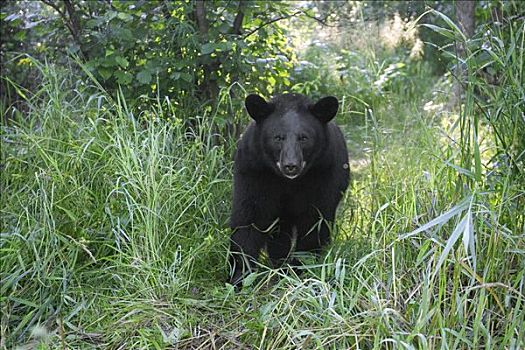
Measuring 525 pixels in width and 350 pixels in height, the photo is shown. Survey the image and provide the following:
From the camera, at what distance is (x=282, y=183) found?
4777 millimetres

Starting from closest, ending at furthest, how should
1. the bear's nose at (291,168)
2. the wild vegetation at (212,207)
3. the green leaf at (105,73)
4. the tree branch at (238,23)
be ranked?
1. the wild vegetation at (212,207)
2. the bear's nose at (291,168)
3. the green leaf at (105,73)
4. the tree branch at (238,23)

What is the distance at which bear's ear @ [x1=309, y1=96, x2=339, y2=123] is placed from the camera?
4.75 m

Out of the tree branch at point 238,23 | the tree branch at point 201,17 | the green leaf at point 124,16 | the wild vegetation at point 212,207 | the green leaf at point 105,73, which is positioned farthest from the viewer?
the tree branch at point 238,23

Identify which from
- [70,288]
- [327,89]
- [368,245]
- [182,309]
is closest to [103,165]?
[70,288]

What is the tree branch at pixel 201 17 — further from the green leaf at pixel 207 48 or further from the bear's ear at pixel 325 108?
the bear's ear at pixel 325 108

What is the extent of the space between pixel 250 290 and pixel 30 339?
115 centimetres

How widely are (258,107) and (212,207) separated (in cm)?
82

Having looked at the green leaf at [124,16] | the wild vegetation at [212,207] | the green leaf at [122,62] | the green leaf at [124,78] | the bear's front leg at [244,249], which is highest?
the green leaf at [124,16]

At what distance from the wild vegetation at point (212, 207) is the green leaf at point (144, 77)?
0.04ft

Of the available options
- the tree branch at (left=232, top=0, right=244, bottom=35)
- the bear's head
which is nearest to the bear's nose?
the bear's head

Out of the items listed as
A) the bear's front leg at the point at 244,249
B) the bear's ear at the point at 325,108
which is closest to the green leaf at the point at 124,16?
the bear's ear at the point at 325,108

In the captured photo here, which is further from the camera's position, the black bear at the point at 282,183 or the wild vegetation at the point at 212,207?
the black bear at the point at 282,183

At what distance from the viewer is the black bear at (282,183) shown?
4.70 meters

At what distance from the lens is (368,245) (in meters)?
4.56
